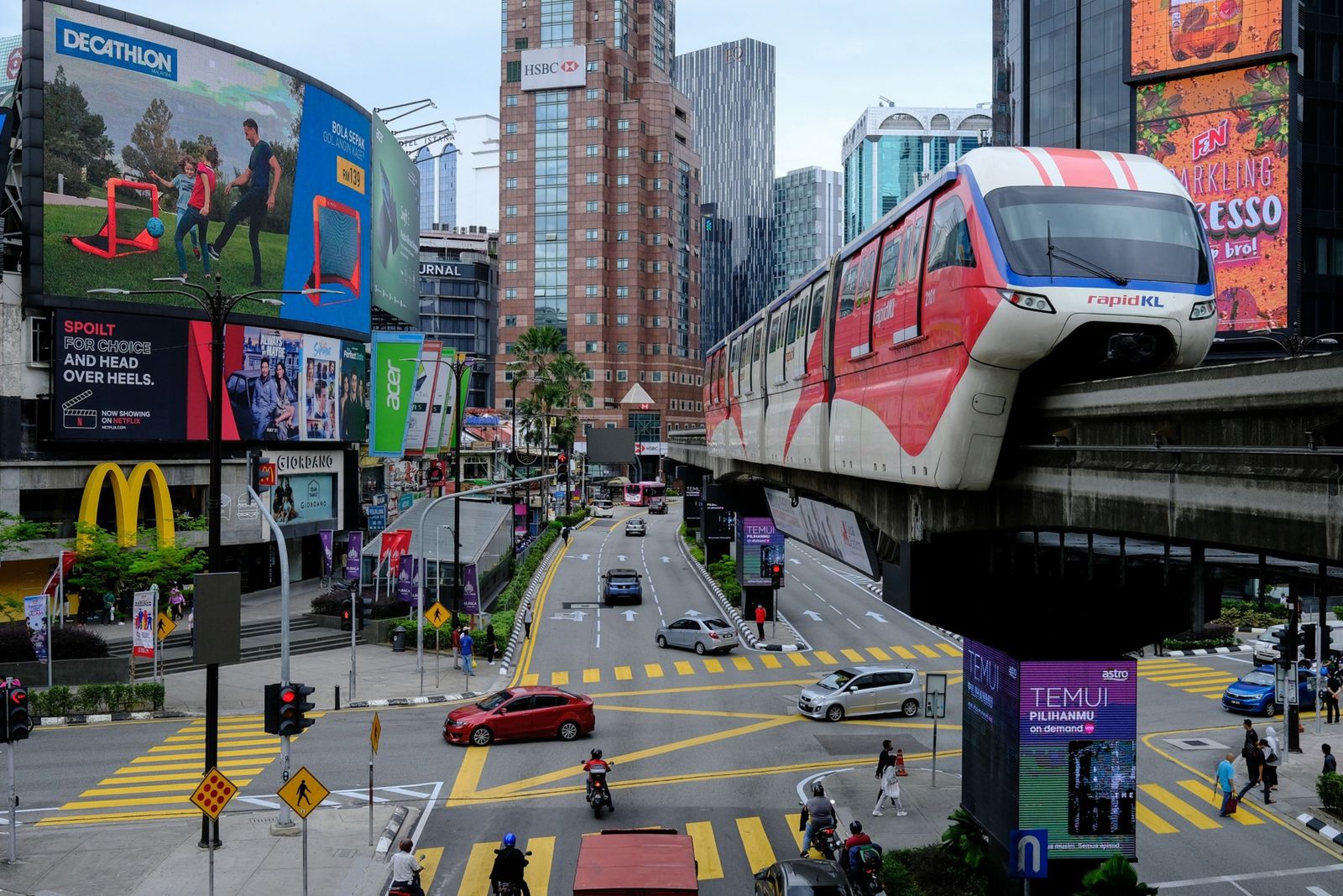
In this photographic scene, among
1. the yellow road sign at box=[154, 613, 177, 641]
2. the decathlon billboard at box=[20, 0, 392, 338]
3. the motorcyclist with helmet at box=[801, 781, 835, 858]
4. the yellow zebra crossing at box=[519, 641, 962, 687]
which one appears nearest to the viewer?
the motorcyclist with helmet at box=[801, 781, 835, 858]

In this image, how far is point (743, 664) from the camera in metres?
42.1

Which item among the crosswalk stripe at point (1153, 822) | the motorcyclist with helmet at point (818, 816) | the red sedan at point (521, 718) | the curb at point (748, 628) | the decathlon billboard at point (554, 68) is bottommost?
the curb at point (748, 628)

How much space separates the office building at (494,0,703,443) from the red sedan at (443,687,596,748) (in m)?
111

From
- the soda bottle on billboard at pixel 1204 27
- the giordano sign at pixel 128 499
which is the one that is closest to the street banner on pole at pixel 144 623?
the giordano sign at pixel 128 499

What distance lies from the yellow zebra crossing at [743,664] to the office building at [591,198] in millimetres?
97904

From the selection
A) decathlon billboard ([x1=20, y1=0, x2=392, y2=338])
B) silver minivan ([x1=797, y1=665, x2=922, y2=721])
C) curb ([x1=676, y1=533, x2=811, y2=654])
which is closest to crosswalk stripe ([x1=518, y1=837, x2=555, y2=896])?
silver minivan ([x1=797, y1=665, x2=922, y2=721])

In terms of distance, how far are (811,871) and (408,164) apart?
7423 centimetres

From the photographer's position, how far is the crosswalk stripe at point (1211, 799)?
24250mm

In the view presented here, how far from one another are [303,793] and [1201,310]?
1597 centimetres

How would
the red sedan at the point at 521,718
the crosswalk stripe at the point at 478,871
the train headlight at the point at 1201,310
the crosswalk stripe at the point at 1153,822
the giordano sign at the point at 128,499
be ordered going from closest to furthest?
the train headlight at the point at 1201,310 → the crosswalk stripe at the point at 478,871 → the crosswalk stripe at the point at 1153,822 → the red sedan at the point at 521,718 → the giordano sign at the point at 128,499

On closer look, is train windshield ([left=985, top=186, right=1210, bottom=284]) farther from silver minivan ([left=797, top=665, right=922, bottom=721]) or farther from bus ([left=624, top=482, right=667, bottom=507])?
bus ([left=624, top=482, right=667, bottom=507])

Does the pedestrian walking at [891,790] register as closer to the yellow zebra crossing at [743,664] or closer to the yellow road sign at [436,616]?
the yellow zebra crossing at [743,664]

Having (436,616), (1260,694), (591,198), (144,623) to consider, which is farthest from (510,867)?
(591,198)

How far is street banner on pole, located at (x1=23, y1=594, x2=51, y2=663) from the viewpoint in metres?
35.0
